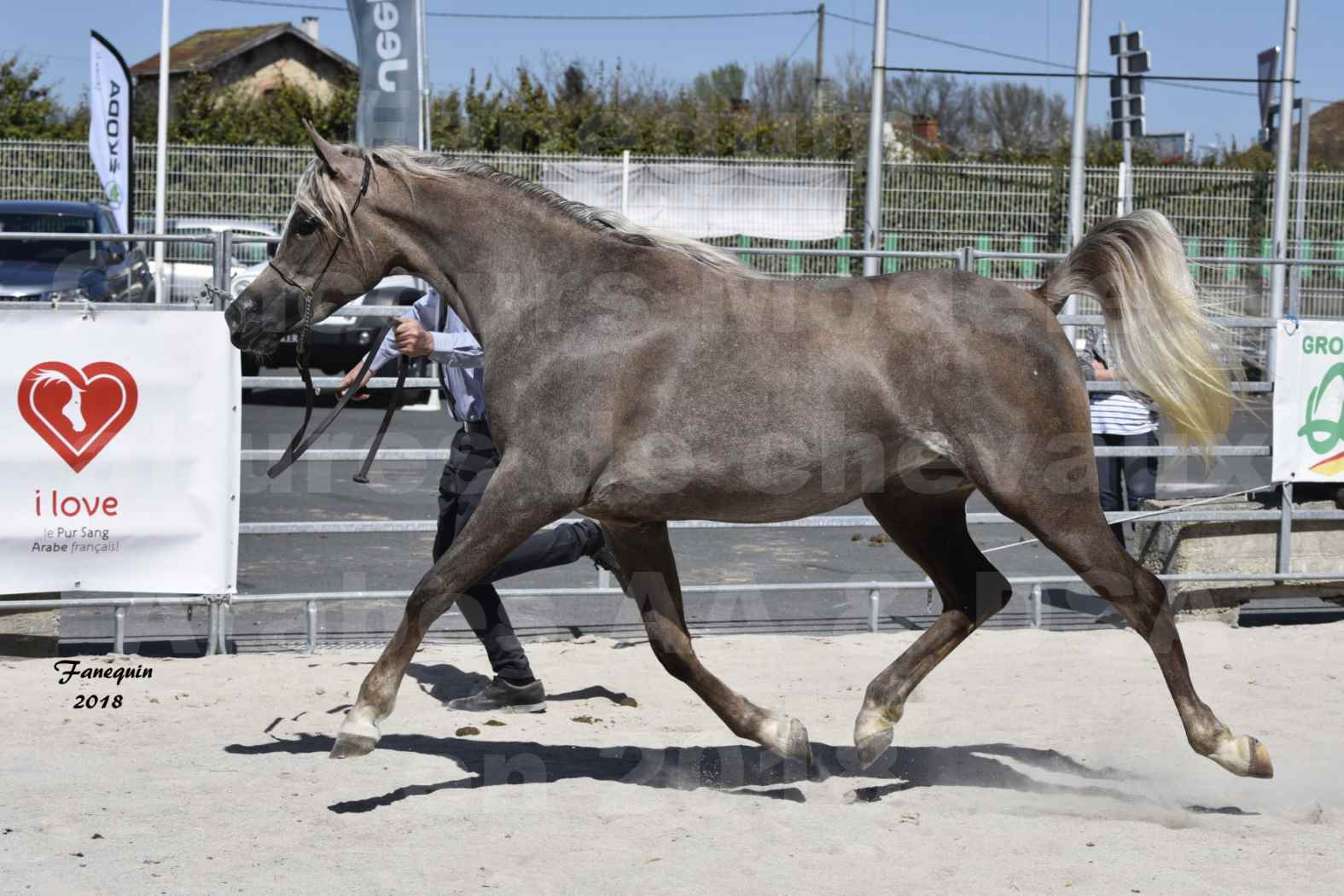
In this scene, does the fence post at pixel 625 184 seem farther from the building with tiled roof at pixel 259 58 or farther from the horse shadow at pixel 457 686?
the building with tiled roof at pixel 259 58

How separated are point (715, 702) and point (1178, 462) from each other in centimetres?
895

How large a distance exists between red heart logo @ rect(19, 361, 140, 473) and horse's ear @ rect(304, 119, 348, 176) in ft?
7.08

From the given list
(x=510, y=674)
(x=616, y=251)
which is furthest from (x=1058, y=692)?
(x=616, y=251)

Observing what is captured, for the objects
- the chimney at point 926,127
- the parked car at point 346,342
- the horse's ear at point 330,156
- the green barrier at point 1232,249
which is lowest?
the parked car at point 346,342

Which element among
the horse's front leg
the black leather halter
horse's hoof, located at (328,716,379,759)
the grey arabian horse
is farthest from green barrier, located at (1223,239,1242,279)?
horse's hoof, located at (328,716,379,759)

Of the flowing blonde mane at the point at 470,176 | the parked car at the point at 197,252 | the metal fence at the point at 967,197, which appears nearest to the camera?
the flowing blonde mane at the point at 470,176

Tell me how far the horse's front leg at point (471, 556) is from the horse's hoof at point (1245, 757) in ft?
6.89

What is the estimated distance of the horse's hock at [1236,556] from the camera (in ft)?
24.9

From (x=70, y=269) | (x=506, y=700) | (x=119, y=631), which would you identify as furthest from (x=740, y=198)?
(x=506, y=700)

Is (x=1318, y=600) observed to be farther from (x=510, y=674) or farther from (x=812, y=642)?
(x=510, y=674)

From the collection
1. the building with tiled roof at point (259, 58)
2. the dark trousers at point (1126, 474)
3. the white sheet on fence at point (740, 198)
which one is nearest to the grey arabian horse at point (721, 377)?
the dark trousers at point (1126, 474)

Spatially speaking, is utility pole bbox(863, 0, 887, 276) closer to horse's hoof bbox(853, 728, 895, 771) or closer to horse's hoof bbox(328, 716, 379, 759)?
horse's hoof bbox(853, 728, 895, 771)

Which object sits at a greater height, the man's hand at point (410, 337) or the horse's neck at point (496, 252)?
the horse's neck at point (496, 252)

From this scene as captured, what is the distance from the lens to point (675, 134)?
26531mm
